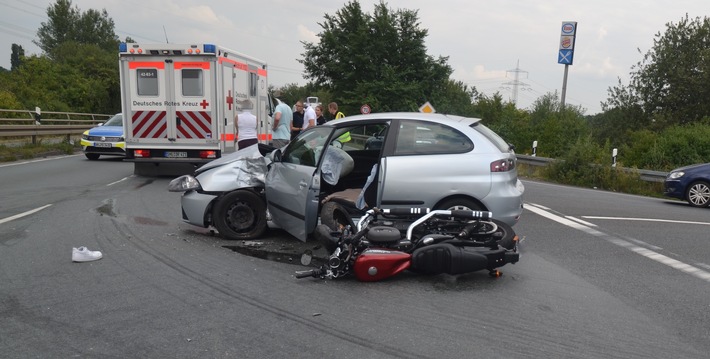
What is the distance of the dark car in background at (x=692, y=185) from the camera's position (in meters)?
13.2

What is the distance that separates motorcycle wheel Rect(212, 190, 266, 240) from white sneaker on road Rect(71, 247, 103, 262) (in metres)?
1.53

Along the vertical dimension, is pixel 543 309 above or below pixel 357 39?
below

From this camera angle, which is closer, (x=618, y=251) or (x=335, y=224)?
(x=335, y=224)

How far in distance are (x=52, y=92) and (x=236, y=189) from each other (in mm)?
46167

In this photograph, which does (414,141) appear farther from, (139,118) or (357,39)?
(357,39)

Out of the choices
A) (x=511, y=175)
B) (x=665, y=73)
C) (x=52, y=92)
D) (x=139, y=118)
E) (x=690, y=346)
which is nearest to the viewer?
(x=690, y=346)

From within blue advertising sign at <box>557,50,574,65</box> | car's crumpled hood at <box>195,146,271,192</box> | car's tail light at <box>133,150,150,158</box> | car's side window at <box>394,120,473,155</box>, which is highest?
blue advertising sign at <box>557,50,574,65</box>

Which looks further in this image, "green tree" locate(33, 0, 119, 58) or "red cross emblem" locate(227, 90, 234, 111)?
"green tree" locate(33, 0, 119, 58)

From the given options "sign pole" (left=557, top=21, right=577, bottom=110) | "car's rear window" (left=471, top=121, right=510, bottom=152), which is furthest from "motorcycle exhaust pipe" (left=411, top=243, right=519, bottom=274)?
"sign pole" (left=557, top=21, right=577, bottom=110)

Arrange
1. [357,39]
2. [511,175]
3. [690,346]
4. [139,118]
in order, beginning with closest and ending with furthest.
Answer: [690,346] → [511,175] → [139,118] → [357,39]

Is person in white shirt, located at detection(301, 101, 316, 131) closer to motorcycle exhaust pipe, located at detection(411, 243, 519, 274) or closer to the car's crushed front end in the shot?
the car's crushed front end

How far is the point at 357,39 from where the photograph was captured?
50094 millimetres

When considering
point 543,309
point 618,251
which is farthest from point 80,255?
point 618,251

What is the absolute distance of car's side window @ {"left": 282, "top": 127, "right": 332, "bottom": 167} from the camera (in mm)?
6918
